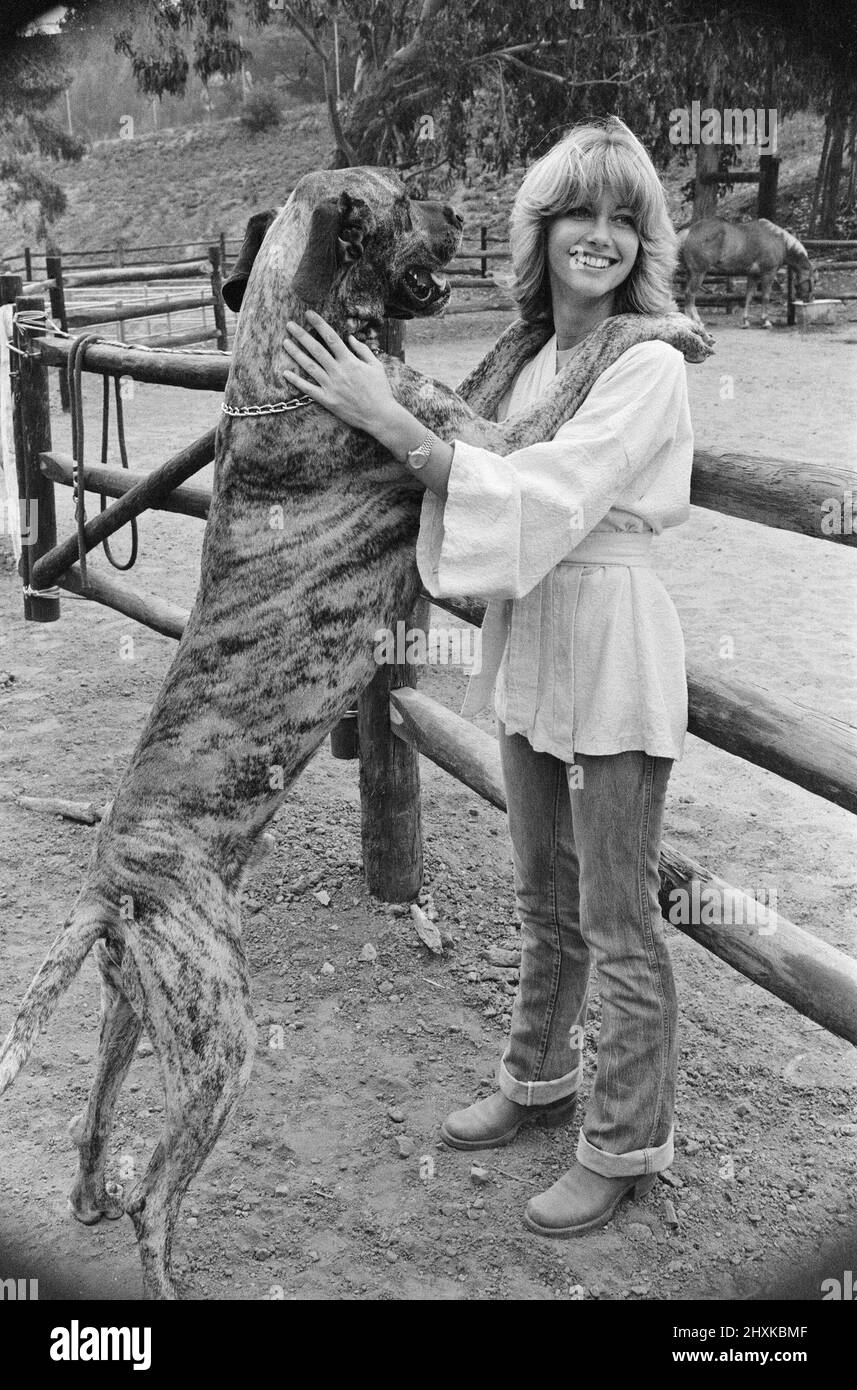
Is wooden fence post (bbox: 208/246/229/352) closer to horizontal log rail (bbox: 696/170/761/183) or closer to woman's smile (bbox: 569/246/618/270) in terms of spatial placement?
horizontal log rail (bbox: 696/170/761/183)

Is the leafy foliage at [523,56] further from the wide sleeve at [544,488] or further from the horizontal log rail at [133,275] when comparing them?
the wide sleeve at [544,488]

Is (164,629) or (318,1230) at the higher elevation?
(164,629)

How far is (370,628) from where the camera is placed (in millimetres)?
2035

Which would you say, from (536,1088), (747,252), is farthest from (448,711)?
(747,252)

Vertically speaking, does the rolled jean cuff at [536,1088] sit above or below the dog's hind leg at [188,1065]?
below

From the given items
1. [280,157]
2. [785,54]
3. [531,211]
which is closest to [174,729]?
[531,211]

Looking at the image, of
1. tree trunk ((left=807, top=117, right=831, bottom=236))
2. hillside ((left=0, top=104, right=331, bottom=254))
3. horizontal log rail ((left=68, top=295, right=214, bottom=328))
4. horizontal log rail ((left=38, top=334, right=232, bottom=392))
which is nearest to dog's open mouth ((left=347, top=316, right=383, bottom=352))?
horizontal log rail ((left=38, top=334, right=232, bottom=392))

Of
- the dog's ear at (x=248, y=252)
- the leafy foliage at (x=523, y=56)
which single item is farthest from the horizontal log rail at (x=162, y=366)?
the leafy foliage at (x=523, y=56)

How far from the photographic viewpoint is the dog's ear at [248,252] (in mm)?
2098

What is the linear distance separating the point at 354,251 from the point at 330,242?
0.17 feet

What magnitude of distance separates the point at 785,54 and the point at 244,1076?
20765 millimetres

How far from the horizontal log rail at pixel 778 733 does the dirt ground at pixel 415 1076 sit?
1.81 ft
